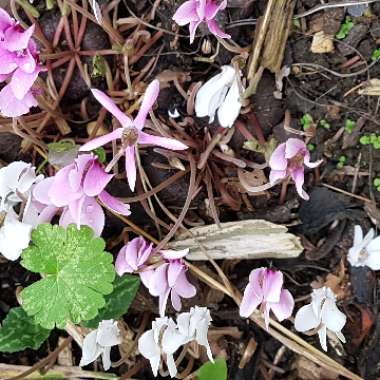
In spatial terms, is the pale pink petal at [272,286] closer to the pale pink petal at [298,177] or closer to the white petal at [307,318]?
the white petal at [307,318]

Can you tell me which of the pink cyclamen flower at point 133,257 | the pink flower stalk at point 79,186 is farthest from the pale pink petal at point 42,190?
the pink cyclamen flower at point 133,257

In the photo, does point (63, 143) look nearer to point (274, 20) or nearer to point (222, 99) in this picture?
point (222, 99)

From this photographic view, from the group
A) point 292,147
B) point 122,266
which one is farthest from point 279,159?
point 122,266

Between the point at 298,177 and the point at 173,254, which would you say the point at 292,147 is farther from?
the point at 173,254

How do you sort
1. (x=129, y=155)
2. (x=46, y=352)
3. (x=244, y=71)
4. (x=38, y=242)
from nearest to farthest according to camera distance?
1. (x=129, y=155)
2. (x=38, y=242)
3. (x=244, y=71)
4. (x=46, y=352)

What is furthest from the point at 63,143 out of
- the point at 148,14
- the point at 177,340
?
the point at 177,340

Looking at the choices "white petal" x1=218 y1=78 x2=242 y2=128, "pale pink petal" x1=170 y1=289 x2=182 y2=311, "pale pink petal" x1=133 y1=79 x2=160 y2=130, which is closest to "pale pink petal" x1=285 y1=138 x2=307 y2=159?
"white petal" x1=218 y1=78 x2=242 y2=128

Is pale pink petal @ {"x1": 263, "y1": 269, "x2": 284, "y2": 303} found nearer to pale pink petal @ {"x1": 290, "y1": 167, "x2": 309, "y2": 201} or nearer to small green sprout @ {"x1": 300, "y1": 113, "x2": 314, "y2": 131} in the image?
pale pink petal @ {"x1": 290, "y1": 167, "x2": 309, "y2": 201}
